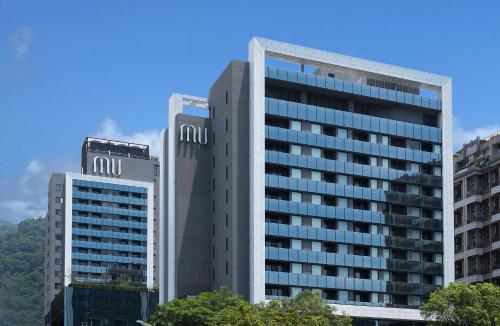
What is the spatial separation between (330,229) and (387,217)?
25.1ft

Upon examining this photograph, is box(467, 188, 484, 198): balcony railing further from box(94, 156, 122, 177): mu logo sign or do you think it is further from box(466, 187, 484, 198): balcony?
box(94, 156, 122, 177): mu logo sign

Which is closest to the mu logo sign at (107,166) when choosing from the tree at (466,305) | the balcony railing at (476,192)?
the balcony railing at (476,192)

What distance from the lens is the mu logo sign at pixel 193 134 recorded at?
106562 mm

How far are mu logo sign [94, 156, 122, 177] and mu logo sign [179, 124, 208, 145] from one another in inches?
3382

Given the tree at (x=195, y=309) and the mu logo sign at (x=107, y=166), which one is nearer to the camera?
the tree at (x=195, y=309)

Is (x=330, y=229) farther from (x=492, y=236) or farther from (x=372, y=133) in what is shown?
(x=492, y=236)

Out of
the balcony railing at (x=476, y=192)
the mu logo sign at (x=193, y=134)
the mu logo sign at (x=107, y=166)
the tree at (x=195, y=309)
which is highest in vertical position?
the mu logo sign at (x=107, y=166)

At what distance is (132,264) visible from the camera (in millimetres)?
187625

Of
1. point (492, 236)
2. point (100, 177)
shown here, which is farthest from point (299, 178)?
point (100, 177)

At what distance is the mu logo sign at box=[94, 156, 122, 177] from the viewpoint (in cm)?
18962

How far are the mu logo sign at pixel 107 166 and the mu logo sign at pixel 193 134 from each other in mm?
85908

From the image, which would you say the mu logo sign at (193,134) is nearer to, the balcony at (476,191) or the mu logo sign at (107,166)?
the balcony at (476,191)

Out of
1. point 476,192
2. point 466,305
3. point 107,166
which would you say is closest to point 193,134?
point 476,192

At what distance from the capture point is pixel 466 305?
78375mm
